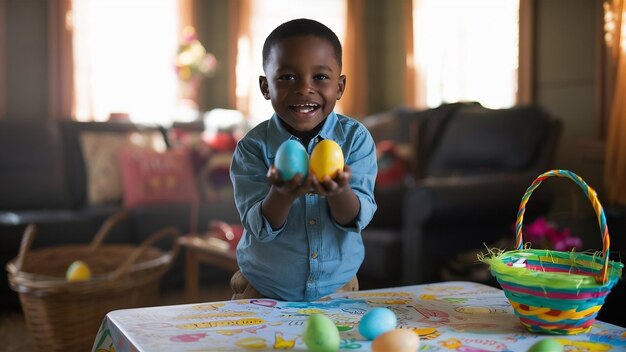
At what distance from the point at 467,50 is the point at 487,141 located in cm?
190

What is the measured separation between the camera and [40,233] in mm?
3340

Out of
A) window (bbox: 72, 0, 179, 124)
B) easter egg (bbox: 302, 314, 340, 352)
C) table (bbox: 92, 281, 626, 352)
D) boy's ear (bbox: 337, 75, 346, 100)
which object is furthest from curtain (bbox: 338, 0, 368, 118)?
easter egg (bbox: 302, 314, 340, 352)

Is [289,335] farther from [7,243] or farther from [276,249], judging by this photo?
[7,243]

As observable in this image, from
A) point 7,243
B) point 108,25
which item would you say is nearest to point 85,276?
point 7,243

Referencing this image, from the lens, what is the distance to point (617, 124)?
319 centimetres

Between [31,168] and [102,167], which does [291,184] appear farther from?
[31,168]

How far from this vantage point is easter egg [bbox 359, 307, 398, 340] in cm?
89

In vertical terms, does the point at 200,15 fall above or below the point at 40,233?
above

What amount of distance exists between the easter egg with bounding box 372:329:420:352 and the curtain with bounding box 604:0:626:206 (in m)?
2.58

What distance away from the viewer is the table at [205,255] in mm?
2699

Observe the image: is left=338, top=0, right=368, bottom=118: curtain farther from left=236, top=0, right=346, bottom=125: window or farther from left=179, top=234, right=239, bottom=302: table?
left=179, top=234, right=239, bottom=302: table

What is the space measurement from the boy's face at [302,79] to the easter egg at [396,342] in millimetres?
427

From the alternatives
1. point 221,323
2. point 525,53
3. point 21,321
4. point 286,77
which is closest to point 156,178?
point 21,321

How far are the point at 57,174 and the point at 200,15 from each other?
3261 mm
